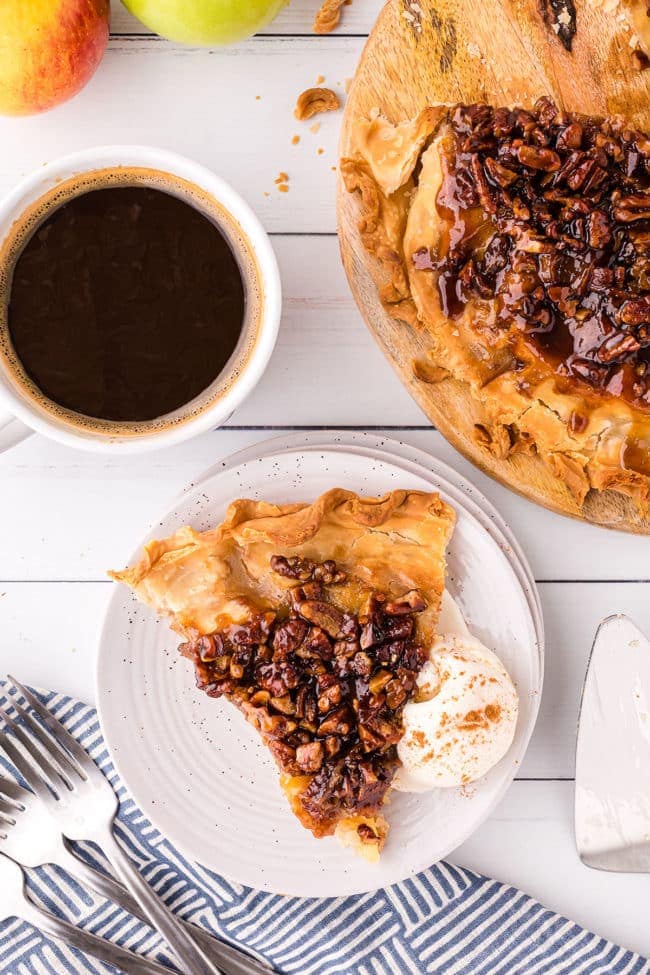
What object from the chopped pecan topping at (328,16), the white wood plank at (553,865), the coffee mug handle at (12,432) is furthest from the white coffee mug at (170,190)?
the white wood plank at (553,865)

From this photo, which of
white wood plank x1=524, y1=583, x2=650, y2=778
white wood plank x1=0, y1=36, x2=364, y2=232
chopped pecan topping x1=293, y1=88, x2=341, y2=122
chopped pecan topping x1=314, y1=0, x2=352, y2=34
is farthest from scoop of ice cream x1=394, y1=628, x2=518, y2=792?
chopped pecan topping x1=314, y1=0, x2=352, y2=34

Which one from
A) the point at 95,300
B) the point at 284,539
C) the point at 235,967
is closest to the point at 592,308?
the point at 284,539

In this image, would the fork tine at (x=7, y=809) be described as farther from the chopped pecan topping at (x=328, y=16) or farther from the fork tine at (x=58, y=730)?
the chopped pecan topping at (x=328, y=16)

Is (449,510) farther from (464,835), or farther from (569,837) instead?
(569,837)

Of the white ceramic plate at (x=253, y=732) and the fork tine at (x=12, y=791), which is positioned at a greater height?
the white ceramic plate at (x=253, y=732)

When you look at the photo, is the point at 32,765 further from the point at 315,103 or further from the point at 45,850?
the point at 315,103

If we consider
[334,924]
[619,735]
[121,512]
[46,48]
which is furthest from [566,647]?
[46,48]
